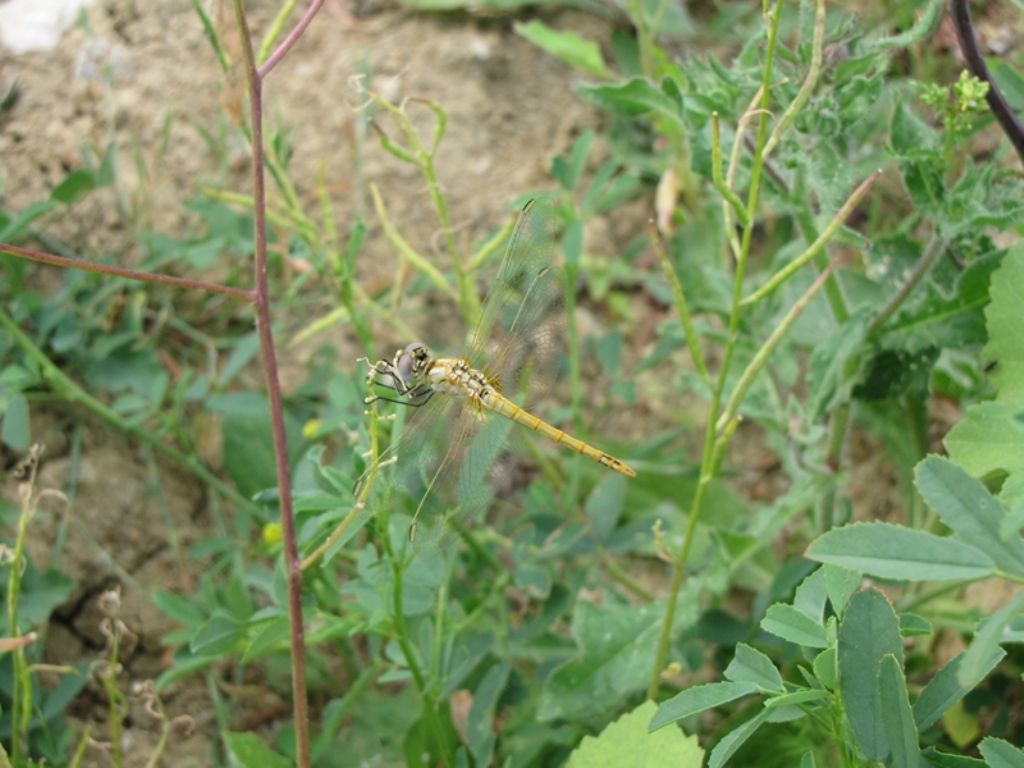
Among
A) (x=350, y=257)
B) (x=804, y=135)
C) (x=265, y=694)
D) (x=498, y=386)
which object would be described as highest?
(x=804, y=135)

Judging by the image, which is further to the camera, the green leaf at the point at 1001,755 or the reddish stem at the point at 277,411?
the reddish stem at the point at 277,411

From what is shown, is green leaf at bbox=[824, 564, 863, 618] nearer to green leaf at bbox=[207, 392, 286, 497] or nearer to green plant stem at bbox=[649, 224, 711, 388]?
green plant stem at bbox=[649, 224, 711, 388]

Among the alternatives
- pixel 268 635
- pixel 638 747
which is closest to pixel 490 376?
pixel 268 635

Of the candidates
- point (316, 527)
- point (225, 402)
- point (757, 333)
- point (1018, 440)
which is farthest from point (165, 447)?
point (1018, 440)

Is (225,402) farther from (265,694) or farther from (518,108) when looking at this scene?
(518,108)

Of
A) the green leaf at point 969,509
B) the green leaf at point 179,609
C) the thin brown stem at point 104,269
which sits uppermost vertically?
the thin brown stem at point 104,269

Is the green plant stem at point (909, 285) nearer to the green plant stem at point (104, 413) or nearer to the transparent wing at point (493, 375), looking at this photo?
the transparent wing at point (493, 375)

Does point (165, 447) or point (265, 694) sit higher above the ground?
point (165, 447)

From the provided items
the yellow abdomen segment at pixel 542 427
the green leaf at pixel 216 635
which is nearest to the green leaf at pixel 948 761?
the yellow abdomen segment at pixel 542 427
